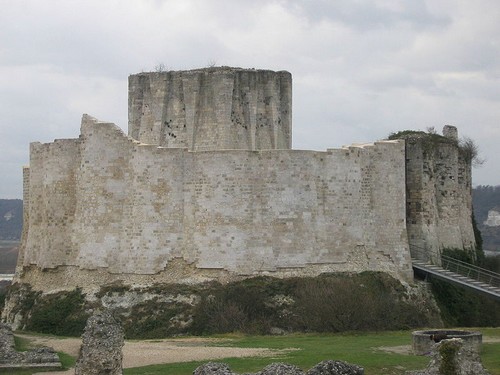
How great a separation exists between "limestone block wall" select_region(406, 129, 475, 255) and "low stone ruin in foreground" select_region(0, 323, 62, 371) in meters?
19.1

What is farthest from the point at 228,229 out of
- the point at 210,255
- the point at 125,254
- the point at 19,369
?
the point at 19,369

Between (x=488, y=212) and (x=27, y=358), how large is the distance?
142 m

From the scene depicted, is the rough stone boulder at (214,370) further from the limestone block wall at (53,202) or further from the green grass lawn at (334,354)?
the limestone block wall at (53,202)

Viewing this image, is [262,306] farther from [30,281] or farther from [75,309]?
[30,281]

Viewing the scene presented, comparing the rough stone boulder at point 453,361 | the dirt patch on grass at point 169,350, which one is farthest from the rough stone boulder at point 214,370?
the dirt patch on grass at point 169,350

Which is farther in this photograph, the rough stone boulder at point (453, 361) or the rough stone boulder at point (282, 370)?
the rough stone boulder at point (282, 370)

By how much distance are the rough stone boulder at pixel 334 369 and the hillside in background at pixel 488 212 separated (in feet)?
401

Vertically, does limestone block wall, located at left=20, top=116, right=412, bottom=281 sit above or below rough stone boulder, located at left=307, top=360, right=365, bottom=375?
above

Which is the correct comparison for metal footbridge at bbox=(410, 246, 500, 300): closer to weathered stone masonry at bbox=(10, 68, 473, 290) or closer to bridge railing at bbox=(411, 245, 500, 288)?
bridge railing at bbox=(411, 245, 500, 288)

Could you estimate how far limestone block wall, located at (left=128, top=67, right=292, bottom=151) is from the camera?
44531 millimetres

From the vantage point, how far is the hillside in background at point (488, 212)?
147 metres

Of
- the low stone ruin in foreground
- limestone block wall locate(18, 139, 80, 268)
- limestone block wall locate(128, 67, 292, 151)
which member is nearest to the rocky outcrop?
the low stone ruin in foreground

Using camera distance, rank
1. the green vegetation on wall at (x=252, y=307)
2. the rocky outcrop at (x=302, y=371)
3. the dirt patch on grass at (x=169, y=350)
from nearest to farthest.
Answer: the rocky outcrop at (x=302, y=371), the dirt patch on grass at (x=169, y=350), the green vegetation on wall at (x=252, y=307)

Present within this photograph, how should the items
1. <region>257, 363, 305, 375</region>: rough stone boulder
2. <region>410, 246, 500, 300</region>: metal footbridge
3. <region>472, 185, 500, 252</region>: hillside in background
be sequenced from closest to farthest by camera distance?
1. <region>257, 363, 305, 375</region>: rough stone boulder
2. <region>410, 246, 500, 300</region>: metal footbridge
3. <region>472, 185, 500, 252</region>: hillside in background
